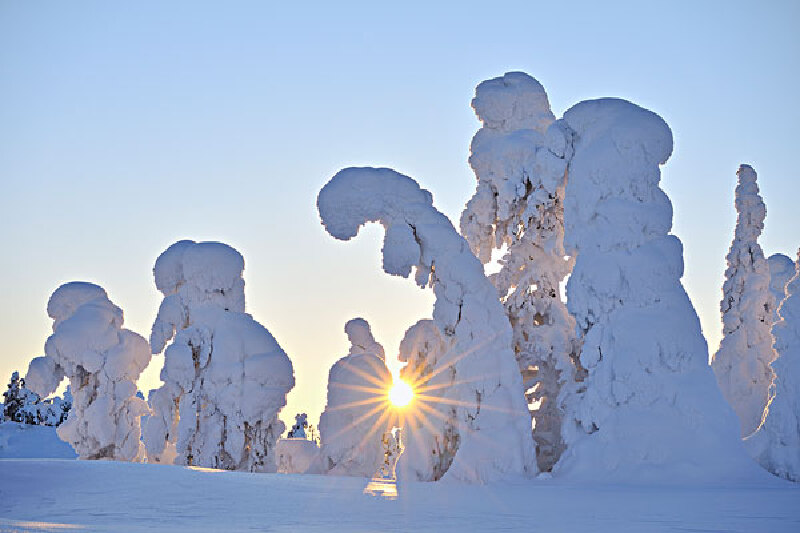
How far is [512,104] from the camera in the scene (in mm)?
26469

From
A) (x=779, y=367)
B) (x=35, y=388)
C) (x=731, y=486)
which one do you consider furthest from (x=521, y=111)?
(x=35, y=388)

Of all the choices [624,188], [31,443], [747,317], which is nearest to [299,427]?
[31,443]

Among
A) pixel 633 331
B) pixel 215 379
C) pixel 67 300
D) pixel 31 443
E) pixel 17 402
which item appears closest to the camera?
pixel 633 331

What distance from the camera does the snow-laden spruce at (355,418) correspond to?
25781 mm

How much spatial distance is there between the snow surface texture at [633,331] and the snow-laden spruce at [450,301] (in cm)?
172

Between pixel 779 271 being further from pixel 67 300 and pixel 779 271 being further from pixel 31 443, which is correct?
pixel 31 443

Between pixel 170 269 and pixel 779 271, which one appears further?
pixel 779 271

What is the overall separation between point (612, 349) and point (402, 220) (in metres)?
5.93

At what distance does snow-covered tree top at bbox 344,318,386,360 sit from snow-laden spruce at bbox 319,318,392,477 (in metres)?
2.82

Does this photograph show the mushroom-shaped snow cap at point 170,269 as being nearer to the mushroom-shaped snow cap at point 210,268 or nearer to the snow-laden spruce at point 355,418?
the mushroom-shaped snow cap at point 210,268

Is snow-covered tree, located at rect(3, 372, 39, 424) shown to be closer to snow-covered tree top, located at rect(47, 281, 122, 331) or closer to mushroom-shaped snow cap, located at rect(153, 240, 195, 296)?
snow-covered tree top, located at rect(47, 281, 122, 331)

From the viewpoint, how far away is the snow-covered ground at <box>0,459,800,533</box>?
32.7 feet

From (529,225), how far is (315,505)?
14.1 meters

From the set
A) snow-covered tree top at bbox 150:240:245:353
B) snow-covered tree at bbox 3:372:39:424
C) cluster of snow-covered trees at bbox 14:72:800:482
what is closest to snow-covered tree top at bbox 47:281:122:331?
snow-covered tree top at bbox 150:240:245:353
